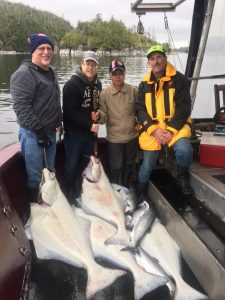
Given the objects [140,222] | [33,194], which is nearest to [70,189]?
[33,194]

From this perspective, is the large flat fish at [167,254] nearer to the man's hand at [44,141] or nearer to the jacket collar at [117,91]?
the man's hand at [44,141]

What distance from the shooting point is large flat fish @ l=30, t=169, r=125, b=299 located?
10.8ft

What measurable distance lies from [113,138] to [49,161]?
1.01 m

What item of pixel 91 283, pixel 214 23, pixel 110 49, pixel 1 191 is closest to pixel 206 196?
pixel 91 283

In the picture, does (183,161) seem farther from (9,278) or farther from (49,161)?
(9,278)

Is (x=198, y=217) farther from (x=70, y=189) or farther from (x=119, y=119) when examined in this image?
(x=70, y=189)

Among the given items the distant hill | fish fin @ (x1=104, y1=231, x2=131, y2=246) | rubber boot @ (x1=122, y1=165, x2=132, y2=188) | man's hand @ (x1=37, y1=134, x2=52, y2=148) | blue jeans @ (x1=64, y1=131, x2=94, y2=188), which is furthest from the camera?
the distant hill

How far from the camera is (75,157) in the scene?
16.1 feet

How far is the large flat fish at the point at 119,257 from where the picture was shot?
318 centimetres

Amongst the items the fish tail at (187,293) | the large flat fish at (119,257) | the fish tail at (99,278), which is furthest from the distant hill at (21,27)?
the fish tail at (187,293)

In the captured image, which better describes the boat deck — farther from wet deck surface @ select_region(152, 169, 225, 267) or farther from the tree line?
the tree line

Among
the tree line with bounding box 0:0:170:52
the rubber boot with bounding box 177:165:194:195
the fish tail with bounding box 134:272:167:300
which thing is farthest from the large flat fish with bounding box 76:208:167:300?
the tree line with bounding box 0:0:170:52

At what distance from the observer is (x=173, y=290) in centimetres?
314

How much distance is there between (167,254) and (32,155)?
1880mm
